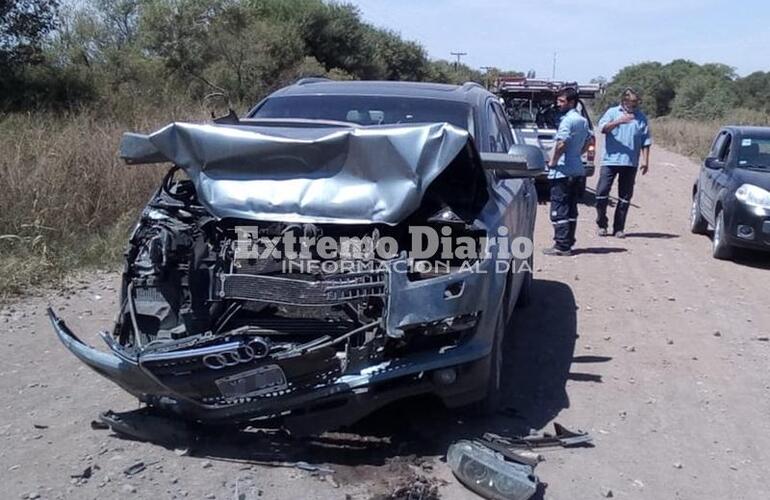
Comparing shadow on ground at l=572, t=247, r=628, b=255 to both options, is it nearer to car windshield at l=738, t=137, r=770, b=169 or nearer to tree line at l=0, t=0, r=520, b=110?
car windshield at l=738, t=137, r=770, b=169

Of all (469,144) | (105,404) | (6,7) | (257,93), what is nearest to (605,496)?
(469,144)

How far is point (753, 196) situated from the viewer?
10.3 metres

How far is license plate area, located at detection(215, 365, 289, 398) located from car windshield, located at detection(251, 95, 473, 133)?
2.12 meters

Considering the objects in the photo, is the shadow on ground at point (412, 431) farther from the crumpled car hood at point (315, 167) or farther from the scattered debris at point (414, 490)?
the crumpled car hood at point (315, 167)

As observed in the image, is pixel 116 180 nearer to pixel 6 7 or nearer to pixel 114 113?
pixel 114 113

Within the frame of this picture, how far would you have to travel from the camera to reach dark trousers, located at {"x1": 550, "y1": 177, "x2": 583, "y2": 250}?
1052cm

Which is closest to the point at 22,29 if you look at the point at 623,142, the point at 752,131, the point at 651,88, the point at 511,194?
the point at 623,142

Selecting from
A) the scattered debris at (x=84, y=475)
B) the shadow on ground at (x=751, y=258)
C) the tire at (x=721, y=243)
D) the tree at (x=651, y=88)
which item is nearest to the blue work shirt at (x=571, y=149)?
the tire at (x=721, y=243)

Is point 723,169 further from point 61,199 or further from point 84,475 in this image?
point 84,475

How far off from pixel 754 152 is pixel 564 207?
2.57 meters

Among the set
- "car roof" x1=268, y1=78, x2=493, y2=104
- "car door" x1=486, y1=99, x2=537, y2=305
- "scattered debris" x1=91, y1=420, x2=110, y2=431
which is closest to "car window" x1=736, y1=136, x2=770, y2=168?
"car door" x1=486, y1=99, x2=537, y2=305

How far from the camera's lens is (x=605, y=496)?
435 cm

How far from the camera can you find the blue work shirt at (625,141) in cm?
1152

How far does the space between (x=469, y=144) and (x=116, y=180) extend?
259 inches
